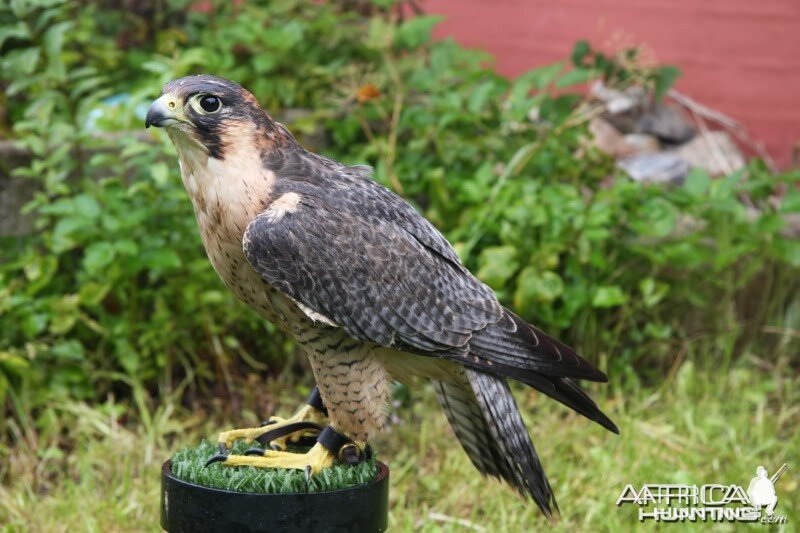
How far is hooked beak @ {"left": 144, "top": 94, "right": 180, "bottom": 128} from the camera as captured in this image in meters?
2.15

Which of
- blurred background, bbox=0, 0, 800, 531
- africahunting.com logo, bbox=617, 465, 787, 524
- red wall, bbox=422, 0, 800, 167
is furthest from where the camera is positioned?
red wall, bbox=422, 0, 800, 167

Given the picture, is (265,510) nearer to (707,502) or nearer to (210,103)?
(210,103)

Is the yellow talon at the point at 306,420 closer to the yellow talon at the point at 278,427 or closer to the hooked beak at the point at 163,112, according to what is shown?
the yellow talon at the point at 278,427

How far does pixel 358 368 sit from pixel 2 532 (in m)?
1.58

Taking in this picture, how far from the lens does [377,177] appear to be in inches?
172

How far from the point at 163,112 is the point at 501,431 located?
1115 millimetres

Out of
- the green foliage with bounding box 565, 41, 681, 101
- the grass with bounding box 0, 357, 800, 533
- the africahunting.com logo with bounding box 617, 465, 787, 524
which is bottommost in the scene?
the grass with bounding box 0, 357, 800, 533

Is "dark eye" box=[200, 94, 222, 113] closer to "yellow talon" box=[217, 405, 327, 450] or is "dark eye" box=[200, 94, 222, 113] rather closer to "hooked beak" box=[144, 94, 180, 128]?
"hooked beak" box=[144, 94, 180, 128]

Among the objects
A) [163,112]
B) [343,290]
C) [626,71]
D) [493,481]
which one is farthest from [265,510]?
[626,71]

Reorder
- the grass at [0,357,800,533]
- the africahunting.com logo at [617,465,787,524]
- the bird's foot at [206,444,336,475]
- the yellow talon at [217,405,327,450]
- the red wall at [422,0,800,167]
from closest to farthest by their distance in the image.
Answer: the bird's foot at [206,444,336,475] → the yellow talon at [217,405,327,450] → the africahunting.com logo at [617,465,787,524] → the grass at [0,357,800,533] → the red wall at [422,0,800,167]

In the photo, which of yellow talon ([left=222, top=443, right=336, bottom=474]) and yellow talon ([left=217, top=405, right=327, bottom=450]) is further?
yellow talon ([left=217, top=405, right=327, bottom=450])

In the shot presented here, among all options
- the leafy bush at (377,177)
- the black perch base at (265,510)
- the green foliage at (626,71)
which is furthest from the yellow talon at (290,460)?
the green foliage at (626,71)

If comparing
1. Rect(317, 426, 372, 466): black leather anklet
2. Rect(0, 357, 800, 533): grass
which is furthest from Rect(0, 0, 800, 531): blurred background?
Rect(317, 426, 372, 466): black leather anklet

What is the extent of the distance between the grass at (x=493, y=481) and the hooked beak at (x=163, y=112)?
1620 millimetres
